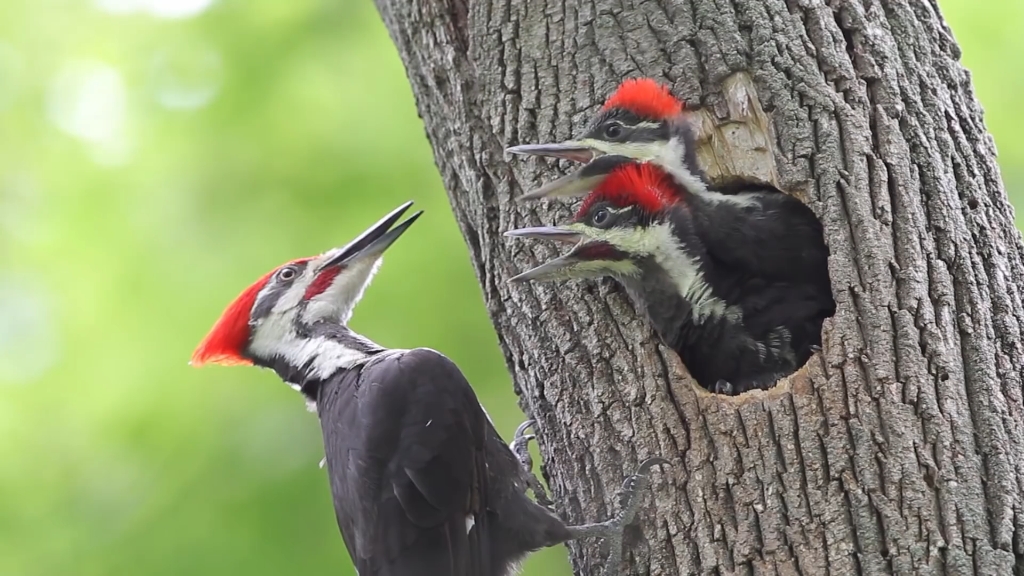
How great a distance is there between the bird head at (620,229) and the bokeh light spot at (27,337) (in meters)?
3.57

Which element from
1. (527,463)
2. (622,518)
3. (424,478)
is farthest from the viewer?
(527,463)

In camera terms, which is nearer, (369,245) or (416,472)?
(416,472)

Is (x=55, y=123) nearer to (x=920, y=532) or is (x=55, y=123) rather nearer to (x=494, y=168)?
(x=494, y=168)

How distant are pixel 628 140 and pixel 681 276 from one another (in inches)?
16.0

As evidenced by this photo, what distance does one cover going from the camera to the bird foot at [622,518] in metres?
2.70

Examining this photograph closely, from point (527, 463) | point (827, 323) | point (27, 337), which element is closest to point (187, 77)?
point (27, 337)

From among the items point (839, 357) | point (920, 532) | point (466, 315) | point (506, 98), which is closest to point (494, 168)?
point (506, 98)

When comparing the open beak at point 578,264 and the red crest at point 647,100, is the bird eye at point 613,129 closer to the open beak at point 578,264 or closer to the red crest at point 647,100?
the red crest at point 647,100

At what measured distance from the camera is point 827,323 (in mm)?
2596

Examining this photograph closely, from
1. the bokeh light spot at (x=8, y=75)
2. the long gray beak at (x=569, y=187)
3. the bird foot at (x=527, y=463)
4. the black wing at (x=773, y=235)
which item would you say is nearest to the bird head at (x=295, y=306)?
the bird foot at (x=527, y=463)

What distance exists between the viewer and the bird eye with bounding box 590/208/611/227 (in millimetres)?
2895

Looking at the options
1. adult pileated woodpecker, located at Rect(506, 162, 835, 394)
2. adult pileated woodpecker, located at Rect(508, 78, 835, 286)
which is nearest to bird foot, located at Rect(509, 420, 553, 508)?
adult pileated woodpecker, located at Rect(506, 162, 835, 394)

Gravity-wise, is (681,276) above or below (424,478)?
above

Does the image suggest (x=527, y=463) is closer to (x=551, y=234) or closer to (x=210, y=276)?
(x=551, y=234)
